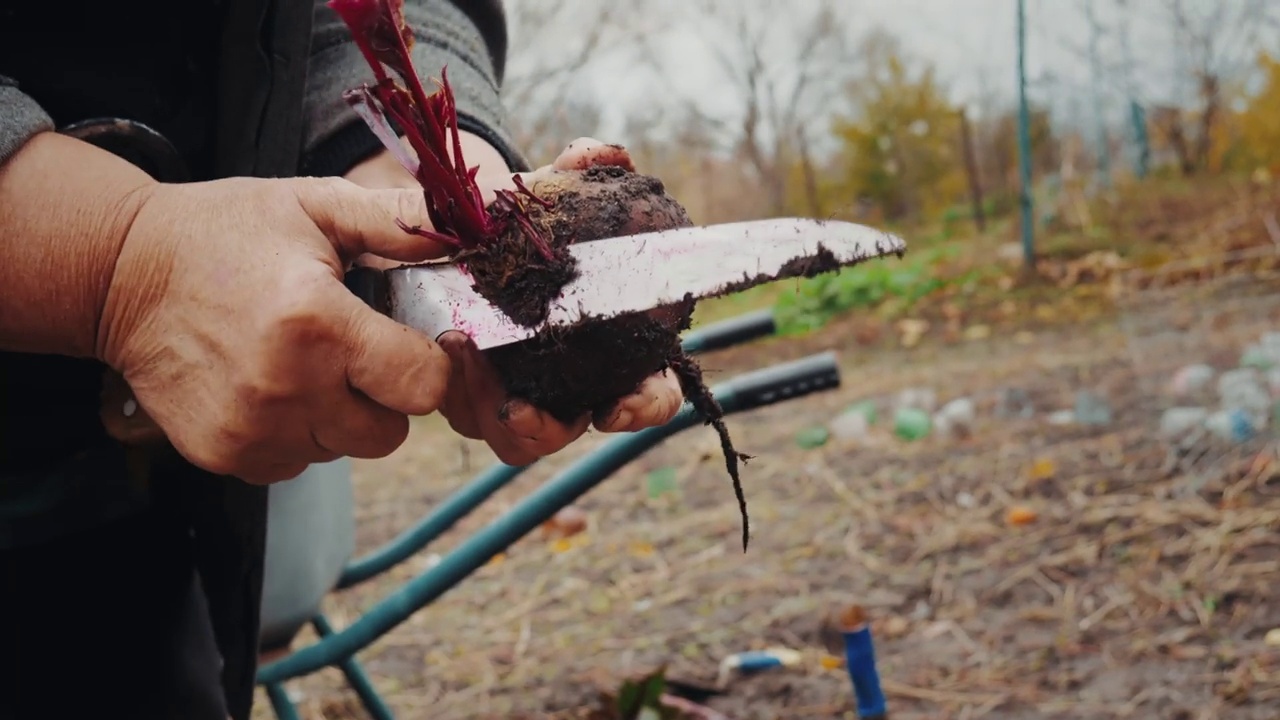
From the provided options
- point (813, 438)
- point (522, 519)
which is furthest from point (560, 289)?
point (813, 438)

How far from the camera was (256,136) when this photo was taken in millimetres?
1137

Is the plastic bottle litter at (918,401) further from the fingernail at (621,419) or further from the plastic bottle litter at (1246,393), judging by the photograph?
the fingernail at (621,419)

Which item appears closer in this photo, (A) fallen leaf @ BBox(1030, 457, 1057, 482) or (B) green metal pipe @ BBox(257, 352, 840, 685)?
(B) green metal pipe @ BBox(257, 352, 840, 685)

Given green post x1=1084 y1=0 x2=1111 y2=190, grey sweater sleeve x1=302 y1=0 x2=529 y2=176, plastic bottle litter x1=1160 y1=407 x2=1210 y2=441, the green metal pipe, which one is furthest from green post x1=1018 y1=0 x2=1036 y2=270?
grey sweater sleeve x1=302 y1=0 x2=529 y2=176

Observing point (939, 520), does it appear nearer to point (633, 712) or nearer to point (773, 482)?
point (773, 482)

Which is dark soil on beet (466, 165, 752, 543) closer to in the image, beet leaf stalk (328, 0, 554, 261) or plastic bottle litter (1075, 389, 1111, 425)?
beet leaf stalk (328, 0, 554, 261)

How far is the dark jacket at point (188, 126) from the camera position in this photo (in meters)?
1.07

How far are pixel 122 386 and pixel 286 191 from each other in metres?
0.40

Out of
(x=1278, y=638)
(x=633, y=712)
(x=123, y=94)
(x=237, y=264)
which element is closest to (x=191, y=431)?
(x=237, y=264)

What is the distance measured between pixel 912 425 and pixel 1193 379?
104cm

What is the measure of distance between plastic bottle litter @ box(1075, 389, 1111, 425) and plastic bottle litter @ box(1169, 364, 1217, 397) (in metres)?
0.27

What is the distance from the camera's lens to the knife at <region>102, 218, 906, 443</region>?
0.78m

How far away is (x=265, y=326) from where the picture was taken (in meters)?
0.74

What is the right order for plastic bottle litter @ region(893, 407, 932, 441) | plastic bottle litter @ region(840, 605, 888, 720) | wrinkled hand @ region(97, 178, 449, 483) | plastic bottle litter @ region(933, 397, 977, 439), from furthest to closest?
plastic bottle litter @ region(893, 407, 932, 441)
plastic bottle litter @ region(933, 397, 977, 439)
plastic bottle litter @ region(840, 605, 888, 720)
wrinkled hand @ region(97, 178, 449, 483)
